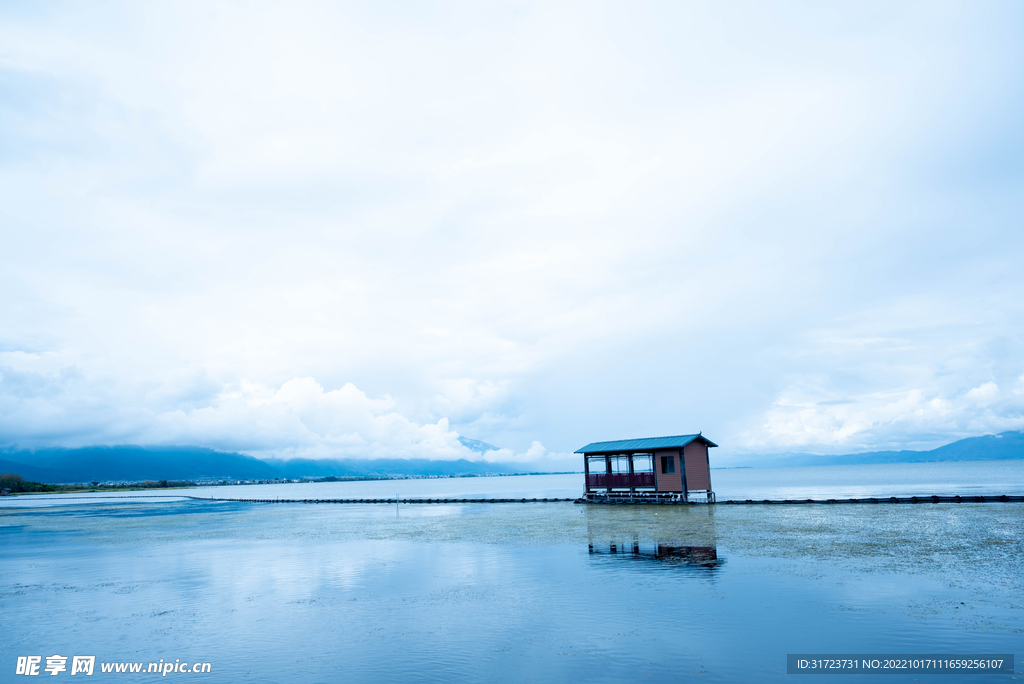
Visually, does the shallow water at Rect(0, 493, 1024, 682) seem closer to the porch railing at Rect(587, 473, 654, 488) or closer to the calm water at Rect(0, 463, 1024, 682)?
the calm water at Rect(0, 463, 1024, 682)

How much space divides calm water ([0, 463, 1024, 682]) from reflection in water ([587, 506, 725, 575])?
27cm

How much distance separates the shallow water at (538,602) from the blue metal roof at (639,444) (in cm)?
1792

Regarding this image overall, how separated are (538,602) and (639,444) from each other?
133ft

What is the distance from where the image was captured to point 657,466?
58031 mm

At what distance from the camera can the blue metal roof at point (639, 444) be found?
186ft

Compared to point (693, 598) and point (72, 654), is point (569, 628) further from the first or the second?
point (72, 654)

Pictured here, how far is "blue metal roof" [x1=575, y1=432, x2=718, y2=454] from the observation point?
5655 cm

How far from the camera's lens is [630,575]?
23.9m
